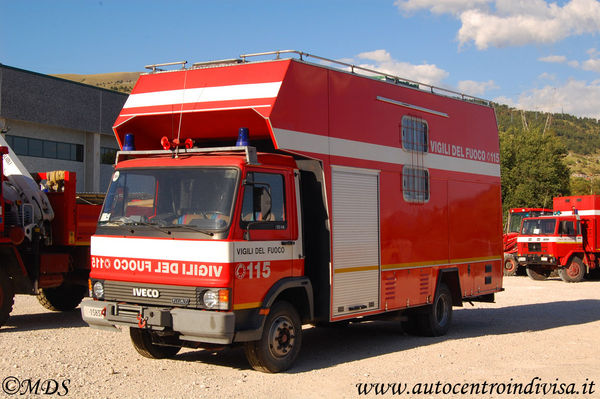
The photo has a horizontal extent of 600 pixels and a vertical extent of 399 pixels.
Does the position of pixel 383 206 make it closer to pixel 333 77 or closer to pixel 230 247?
pixel 333 77

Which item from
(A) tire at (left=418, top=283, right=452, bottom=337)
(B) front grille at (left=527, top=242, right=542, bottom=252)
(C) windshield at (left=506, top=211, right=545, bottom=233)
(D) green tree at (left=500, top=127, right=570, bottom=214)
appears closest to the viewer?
(A) tire at (left=418, top=283, right=452, bottom=337)

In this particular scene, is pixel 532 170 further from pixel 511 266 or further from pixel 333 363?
pixel 333 363

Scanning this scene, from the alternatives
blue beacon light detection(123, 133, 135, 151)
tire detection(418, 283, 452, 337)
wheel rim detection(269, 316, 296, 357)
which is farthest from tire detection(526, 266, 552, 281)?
blue beacon light detection(123, 133, 135, 151)

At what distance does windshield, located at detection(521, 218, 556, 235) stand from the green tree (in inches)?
842

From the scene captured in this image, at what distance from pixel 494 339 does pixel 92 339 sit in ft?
21.2

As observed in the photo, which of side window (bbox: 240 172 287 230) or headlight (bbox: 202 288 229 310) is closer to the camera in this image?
headlight (bbox: 202 288 229 310)

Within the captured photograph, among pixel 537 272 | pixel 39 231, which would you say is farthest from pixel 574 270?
pixel 39 231

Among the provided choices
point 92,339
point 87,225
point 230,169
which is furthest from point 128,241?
point 87,225

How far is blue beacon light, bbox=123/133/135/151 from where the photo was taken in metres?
9.10

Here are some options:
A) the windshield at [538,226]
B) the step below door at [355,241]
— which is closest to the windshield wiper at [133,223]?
the step below door at [355,241]

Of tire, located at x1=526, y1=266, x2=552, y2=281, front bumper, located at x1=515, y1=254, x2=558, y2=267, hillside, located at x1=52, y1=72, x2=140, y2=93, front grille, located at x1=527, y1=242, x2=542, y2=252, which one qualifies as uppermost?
hillside, located at x1=52, y1=72, x2=140, y2=93

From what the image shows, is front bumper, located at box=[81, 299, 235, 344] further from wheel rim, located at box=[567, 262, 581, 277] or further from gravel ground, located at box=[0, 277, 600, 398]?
wheel rim, located at box=[567, 262, 581, 277]

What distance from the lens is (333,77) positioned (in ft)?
31.0

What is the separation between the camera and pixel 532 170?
47594mm
